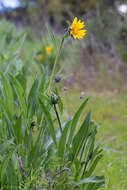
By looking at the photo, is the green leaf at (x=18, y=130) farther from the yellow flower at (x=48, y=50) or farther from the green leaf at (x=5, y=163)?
the yellow flower at (x=48, y=50)

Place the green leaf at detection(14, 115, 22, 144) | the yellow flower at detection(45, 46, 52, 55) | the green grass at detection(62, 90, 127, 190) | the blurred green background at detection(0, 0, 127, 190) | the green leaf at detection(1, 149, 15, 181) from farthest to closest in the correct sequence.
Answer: the yellow flower at detection(45, 46, 52, 55) < the blurred green background at detection(0, 0, 127, 190) < the green grass at detection(62, 90, 127, 190) < the green leaf at detection(14, 115, 22, 144) < the green leaf at detection(1, 149, 15, 181)

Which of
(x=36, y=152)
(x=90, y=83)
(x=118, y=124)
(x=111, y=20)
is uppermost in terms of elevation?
(x=111, y=20)

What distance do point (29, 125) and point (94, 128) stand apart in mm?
230

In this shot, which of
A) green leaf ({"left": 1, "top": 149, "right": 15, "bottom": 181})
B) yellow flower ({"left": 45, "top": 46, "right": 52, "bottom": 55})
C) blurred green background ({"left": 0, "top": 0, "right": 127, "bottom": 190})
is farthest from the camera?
yellow flower ({"left": 45, "top": 46, "right": 52, "bottom": 55})

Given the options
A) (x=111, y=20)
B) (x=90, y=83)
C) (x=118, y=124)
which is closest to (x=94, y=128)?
(x=118, y=124)

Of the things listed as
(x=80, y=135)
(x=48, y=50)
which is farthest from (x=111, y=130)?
(x=48, y=50)

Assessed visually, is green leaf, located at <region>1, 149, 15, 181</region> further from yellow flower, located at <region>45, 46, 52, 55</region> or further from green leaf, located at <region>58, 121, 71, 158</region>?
yellow flower, located at <region>45, 46, 52, 55</region>

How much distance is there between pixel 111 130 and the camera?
81.4 inches

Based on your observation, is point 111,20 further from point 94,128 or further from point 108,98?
point 94,128

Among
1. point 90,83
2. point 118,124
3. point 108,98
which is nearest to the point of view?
point 118,124

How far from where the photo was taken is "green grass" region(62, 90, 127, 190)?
1.02 metres

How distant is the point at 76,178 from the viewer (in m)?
0.76

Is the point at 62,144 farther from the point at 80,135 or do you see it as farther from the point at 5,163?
the point at 5,163

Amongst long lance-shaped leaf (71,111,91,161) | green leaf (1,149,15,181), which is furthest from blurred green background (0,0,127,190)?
green leaf (1,149,15,181)
